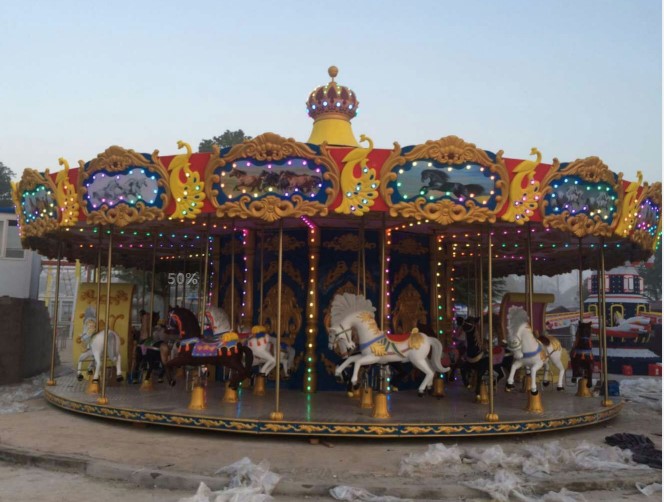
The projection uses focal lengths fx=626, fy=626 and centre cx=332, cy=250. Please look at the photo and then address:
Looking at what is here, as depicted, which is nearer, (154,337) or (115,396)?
(115,396)

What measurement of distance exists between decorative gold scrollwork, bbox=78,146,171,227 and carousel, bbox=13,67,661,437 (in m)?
0.02

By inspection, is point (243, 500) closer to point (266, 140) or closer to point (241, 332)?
point (266, 140)

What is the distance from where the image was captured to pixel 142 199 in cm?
849

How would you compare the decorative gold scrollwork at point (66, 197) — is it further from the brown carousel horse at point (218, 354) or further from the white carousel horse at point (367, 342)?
the white carousel horse at point (367, 342)

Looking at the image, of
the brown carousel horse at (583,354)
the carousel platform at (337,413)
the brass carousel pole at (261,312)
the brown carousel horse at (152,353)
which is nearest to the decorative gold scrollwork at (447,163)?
the carousel platform at (337,413)

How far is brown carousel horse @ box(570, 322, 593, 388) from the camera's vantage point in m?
11.2

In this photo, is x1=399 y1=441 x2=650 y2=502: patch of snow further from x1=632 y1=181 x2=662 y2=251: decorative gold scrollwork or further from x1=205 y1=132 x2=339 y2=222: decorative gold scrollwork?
x1=632 y1=181 x2=662 y2=251: decorative gold scrollwork

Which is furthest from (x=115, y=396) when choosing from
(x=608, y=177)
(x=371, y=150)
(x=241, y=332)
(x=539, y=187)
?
(x=608, y=177)

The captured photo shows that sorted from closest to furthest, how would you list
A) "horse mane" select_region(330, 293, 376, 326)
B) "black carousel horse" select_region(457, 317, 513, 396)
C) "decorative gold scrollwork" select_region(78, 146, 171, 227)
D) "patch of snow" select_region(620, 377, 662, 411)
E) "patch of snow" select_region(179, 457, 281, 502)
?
"patch of snow" select_region(179, 457, 281, 502) < "decorative gold scrollwork" select_region(78, 146, 171, 227) < "horse mane" select_region(330, 293, 376, 326) < "black carousel horse" select_region(457, 317, 513, 396) < "patch of snow" select_region(620, 377, 662, 411)

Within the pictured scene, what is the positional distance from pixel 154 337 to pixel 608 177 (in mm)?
8068

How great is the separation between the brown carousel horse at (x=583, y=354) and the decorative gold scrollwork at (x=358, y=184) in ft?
18.8

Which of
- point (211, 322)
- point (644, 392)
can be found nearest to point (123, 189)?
point (211, 322)

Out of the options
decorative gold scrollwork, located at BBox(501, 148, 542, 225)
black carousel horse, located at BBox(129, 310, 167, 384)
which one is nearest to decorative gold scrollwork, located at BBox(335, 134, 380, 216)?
decorative gold scrollwork, located at BBox(501, 148, 542, 225)

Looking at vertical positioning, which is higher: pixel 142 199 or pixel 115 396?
pixel 142 199
